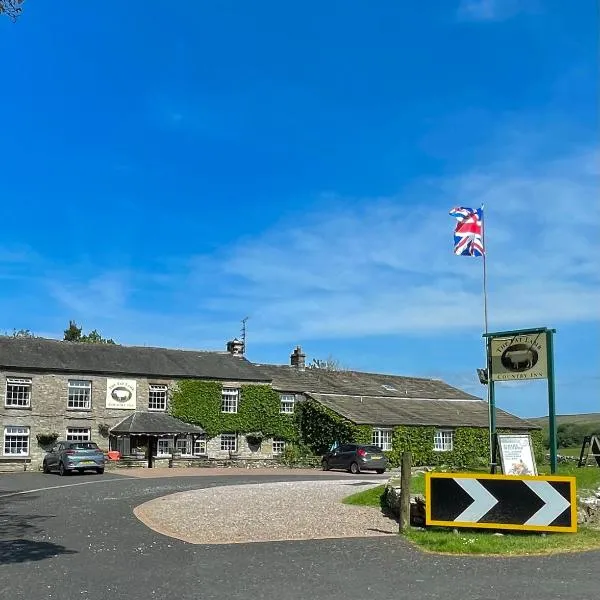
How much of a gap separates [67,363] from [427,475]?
34.2 m

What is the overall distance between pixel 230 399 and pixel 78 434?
9557mm

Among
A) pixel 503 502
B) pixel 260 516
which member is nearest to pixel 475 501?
pixel 503 502

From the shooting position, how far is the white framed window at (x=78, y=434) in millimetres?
42344

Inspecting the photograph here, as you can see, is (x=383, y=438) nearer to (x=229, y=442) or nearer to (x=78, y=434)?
(x=229, y=442)

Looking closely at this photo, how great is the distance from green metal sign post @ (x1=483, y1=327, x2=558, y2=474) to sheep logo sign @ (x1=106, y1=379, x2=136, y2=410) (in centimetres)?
2946

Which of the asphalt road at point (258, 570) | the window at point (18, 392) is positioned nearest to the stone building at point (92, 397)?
the window at point (18, 392)

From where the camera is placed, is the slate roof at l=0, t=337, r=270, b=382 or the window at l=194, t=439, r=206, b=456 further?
the window at l=194, t=439, r=206, b=456

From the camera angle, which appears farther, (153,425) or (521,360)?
(153,425)

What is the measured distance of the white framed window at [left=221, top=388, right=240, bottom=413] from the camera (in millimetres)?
47312

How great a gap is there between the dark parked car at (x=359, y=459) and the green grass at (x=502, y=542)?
969 inches

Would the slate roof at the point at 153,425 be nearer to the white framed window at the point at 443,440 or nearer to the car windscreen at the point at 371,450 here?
the car windscreen at the point at 371,450

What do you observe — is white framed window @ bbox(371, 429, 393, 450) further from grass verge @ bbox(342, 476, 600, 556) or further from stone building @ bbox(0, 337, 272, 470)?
grass verge @ bbox(342, 476, 600, 556)

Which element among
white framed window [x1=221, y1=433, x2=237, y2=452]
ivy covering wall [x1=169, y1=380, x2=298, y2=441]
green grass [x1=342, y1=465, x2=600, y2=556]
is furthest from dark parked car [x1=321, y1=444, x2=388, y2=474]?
green grass [x1=342, y1=465, x2=600, y2=556]

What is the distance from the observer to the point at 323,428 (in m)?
47.0
